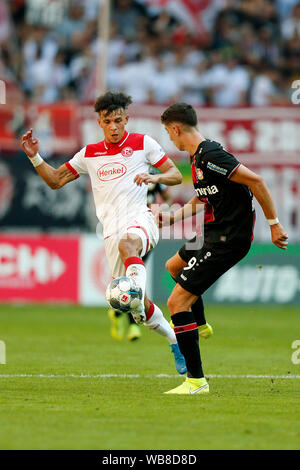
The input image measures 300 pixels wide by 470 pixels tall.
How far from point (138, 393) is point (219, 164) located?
6.59ft

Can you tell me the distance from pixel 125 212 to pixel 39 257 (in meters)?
9.06

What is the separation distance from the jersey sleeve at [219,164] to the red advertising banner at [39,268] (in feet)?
34.6

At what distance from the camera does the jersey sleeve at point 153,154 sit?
29.2ft

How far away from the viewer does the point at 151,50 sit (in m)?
20.5

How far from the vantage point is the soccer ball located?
25.6ft

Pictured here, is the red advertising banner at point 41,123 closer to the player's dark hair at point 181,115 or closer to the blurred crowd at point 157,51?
the blurred crowd at point 157,51

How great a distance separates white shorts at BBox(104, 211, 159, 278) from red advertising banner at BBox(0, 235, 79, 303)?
28.6 feet

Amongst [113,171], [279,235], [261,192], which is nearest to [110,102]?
Answer: [113,171]

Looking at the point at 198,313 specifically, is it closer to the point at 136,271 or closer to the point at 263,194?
the point at 136,271

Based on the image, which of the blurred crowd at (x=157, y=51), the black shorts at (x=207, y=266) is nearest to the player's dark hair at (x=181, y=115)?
the black shorts at (x=207, y=266)

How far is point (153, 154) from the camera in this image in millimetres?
8930

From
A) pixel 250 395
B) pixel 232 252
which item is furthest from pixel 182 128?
pixel 250 395

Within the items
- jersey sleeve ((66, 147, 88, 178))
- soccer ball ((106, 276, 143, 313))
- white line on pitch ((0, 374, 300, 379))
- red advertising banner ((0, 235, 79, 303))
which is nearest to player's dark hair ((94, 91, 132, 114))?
jersey sleeve ((66, 147, 88, 178))

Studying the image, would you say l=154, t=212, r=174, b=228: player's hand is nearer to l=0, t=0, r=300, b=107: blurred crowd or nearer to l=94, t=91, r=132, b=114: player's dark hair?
l=94, t=91, r=132, b=114: player's dark hair
